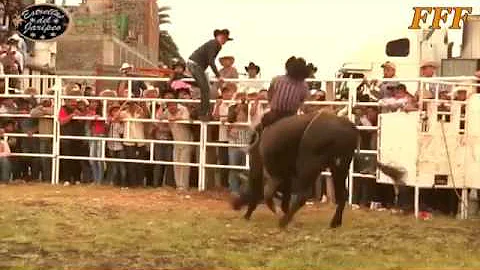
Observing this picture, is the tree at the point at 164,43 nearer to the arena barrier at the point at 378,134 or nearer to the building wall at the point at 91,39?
the building wall at the point at 91,39

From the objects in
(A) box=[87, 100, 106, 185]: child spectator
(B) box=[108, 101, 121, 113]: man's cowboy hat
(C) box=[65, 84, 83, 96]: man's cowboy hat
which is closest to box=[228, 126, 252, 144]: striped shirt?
(B) box=[108, 101, 121, 113]: man's cowboy hat

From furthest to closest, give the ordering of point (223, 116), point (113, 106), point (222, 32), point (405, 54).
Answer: point (405, 54), point (113, 106), point (223, 116), point (222, 32)

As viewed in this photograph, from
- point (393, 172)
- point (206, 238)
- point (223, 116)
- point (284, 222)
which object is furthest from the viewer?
point (223, 116)

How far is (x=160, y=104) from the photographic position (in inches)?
580

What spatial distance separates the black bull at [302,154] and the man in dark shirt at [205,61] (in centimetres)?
272

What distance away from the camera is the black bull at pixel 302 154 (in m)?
9.76

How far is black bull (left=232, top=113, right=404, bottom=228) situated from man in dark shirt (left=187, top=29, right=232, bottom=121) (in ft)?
8.94

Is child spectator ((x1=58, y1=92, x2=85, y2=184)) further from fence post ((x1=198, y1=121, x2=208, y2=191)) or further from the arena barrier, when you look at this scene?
fence post ((x1=198, y1=121, x2=208, y2=191))

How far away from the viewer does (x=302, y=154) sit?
9.85 meters

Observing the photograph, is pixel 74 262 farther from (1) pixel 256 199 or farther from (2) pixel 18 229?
(1) pixel 256 199

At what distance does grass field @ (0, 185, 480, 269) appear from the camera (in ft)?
24.5

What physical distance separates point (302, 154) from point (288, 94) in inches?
33.7

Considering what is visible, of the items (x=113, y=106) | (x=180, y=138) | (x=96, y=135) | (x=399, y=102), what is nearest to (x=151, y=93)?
(x=113, y=106)

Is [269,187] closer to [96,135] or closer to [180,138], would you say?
[180,138]
